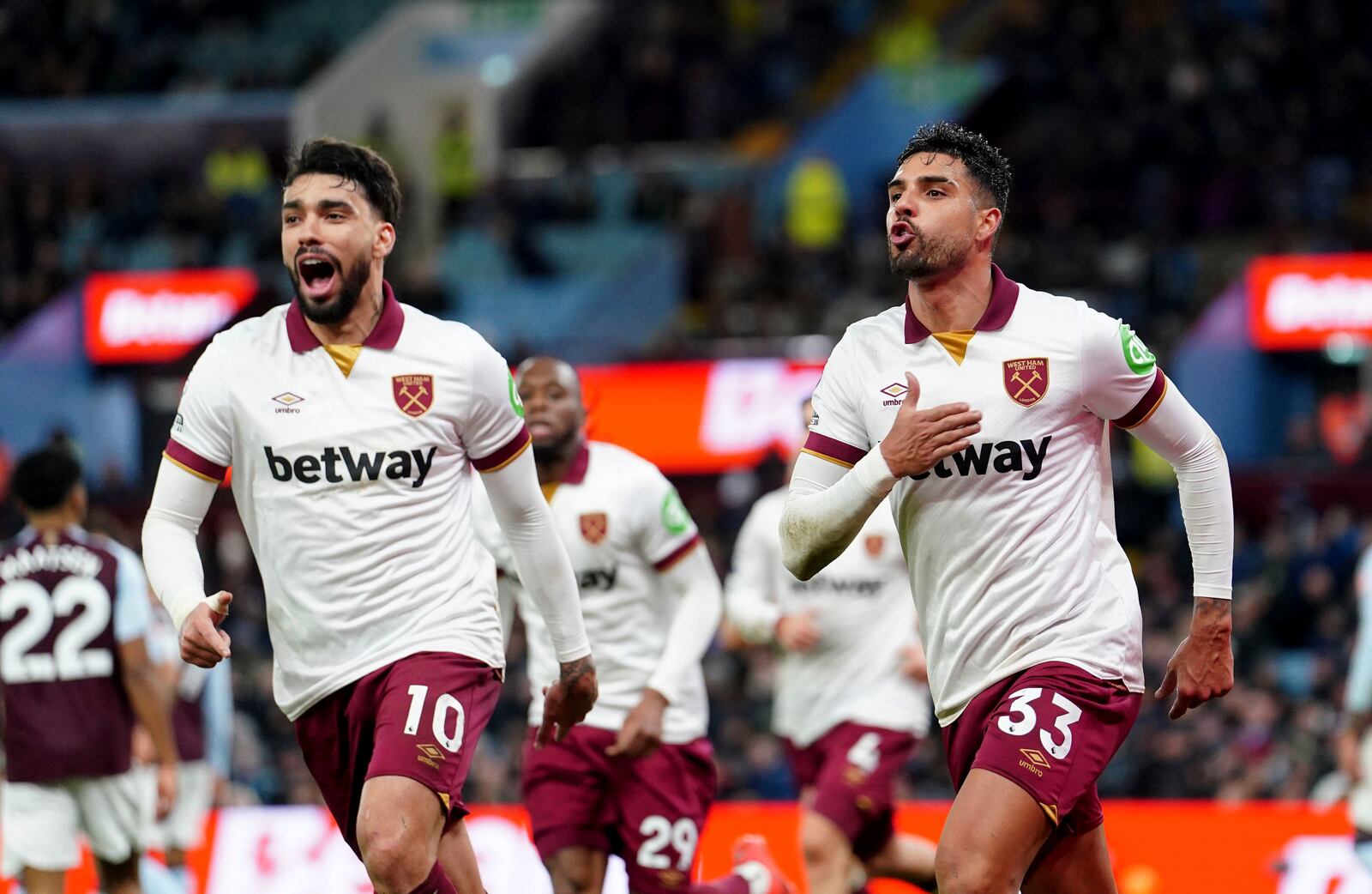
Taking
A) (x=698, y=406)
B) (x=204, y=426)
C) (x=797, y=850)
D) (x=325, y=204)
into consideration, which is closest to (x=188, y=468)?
(x=204, y=426)

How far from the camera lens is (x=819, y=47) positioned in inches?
1076

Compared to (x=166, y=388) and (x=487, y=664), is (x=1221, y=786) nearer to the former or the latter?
(x=487, y=664)

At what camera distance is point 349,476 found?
5789 millimetres

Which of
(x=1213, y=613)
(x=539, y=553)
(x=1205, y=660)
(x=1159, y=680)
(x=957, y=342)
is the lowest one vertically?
(x=1159, y=680)

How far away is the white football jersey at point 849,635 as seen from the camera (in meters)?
9.04

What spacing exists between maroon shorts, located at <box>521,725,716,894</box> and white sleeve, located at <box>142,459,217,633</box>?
6.79 feet

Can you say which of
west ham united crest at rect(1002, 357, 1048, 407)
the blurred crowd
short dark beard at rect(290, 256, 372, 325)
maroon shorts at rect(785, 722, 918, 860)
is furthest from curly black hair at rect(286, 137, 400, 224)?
the blurred crowd

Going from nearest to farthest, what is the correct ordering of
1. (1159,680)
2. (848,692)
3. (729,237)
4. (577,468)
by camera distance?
1. (577,468)
2. (848,692)
3. (1159,680)
4. (729,237)

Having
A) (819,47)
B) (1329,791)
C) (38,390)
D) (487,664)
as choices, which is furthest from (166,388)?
(487,664)

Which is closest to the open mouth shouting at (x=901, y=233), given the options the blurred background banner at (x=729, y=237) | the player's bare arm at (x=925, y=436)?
the player's bare arm at (x=925, y=436)

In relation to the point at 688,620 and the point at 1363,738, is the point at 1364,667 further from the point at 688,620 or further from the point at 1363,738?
the point at 688,620

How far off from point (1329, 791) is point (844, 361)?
846 centimetres

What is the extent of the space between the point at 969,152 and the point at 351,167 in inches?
75.3

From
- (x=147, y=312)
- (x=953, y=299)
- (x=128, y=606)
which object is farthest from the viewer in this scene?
(x=147, y=312)
